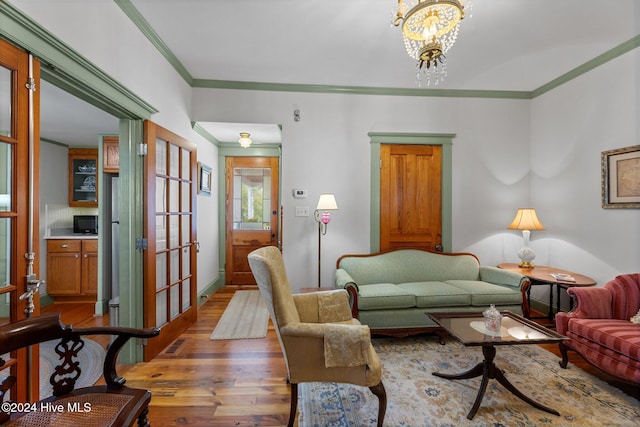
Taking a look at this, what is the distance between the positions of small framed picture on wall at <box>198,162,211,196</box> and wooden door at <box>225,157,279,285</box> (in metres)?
0.56

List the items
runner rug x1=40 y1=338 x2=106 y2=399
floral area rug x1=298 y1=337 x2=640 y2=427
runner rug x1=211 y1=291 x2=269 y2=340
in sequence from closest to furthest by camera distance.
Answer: floral area rug x1=298 y1=337 x2=640 y2=427 → runner rug x1=40 y1=338 x2=106 y2=399 → runner rug x1=211 y1=291 x2=269 y2=340

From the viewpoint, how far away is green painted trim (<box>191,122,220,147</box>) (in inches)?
141

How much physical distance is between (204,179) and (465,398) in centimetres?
388

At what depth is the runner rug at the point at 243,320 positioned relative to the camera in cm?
292

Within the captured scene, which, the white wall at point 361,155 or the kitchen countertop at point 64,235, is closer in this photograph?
the white wall at point 361,155

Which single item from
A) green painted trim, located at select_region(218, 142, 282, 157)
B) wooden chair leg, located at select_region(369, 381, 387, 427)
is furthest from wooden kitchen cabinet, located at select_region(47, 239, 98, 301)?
wooden chair leg, located at select_region(369, 381, 387, 427)

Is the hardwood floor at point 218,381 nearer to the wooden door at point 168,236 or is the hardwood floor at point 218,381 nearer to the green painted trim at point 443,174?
the wooden door at point 168,236

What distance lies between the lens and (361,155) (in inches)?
138

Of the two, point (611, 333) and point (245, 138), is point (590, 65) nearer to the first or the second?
point (611, 333)

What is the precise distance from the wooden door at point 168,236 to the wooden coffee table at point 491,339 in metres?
2.44

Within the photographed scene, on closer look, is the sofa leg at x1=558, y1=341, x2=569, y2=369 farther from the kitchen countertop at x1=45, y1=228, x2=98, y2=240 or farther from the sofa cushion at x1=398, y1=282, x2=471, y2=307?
the kitchen countertop at x1=45, y1=228, x2=98, y2=240

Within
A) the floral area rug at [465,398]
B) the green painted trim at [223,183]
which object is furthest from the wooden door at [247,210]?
the floral area rug at [465,398]

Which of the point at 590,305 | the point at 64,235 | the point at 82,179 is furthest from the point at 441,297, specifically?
the point at 82,179

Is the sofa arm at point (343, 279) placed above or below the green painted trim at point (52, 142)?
below
